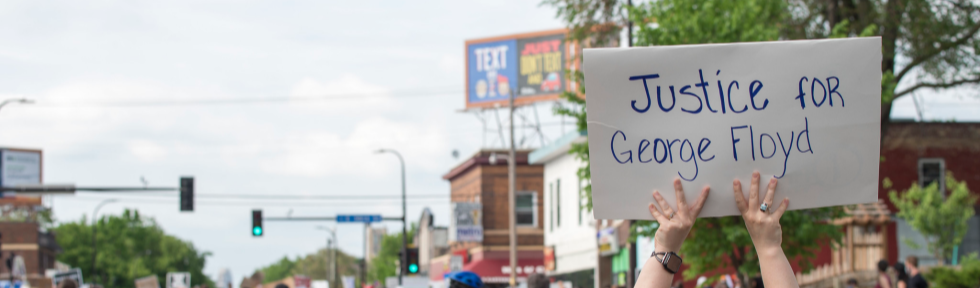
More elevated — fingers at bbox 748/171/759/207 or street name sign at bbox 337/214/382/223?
fingers at bbox 748/171/759/207

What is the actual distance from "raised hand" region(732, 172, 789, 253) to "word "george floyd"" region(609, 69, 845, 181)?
96 mm

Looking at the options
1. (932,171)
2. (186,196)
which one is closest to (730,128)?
(932,171)

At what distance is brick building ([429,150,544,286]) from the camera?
45.9 metres

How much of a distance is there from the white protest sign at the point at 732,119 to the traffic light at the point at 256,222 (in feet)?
117

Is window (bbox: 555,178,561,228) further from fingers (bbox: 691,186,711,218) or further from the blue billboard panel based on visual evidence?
fingers (bbox: 691,186,711,218)

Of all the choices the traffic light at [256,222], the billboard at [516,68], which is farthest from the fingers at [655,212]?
the billboard at [516,68]

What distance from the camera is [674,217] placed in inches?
122

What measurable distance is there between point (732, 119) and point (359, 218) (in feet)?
123

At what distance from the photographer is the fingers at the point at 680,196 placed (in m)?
3.12

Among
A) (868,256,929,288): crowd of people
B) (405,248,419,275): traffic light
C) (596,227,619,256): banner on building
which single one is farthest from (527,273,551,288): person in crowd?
(405,248,419,275): traffic light

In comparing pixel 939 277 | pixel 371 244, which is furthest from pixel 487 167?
pixel 371 244

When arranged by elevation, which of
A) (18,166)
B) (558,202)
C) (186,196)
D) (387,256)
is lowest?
(387,256)

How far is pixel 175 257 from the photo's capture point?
367ft

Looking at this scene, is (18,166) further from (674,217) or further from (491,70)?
(674,217)
